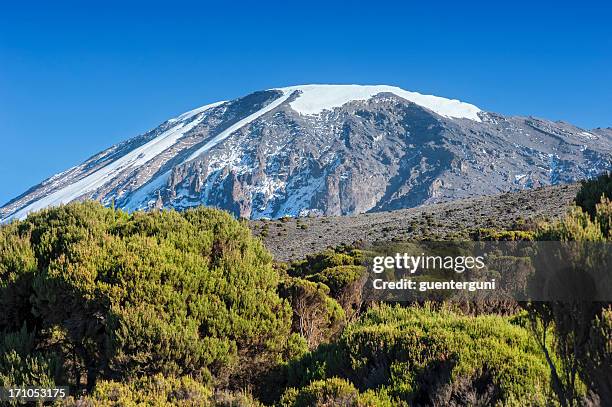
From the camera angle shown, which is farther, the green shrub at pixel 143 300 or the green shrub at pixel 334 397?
the green shrub at pixel 143 300

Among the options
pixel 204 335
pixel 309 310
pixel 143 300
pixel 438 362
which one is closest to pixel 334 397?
pixel 438 362

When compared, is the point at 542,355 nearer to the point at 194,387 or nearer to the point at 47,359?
the point at 194,387

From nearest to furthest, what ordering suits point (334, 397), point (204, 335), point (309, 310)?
point (334, 397), point (204, 335), point (309, 310)

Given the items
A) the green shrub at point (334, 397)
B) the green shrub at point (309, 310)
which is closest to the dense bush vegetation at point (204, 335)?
the green shrub at point (334, 397)

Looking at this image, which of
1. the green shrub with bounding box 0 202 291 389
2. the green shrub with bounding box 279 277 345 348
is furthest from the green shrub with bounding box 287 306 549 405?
the green shrub with bounding box 279 277 345 348

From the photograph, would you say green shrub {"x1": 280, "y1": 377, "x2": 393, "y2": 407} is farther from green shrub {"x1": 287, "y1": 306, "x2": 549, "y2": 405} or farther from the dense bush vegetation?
green shrub {"x1": 287, "y1": 306, "x2": 549, "y2": 405}

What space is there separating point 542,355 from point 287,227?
167 ft

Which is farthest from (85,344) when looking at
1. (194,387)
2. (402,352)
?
(402,352)

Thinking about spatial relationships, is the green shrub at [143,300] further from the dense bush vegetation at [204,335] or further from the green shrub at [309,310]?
the green shrub at [309,310]

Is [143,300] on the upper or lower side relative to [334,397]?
upper

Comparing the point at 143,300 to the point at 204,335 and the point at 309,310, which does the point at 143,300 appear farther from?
the point at 309,310

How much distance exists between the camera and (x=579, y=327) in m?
4.90

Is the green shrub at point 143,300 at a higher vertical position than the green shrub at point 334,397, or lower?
higher

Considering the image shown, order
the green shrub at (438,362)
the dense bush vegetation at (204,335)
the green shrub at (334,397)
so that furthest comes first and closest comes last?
the dense bush vegetation at (204,335) < the green shrub at (438,362) < the green shrub at (334,397)
